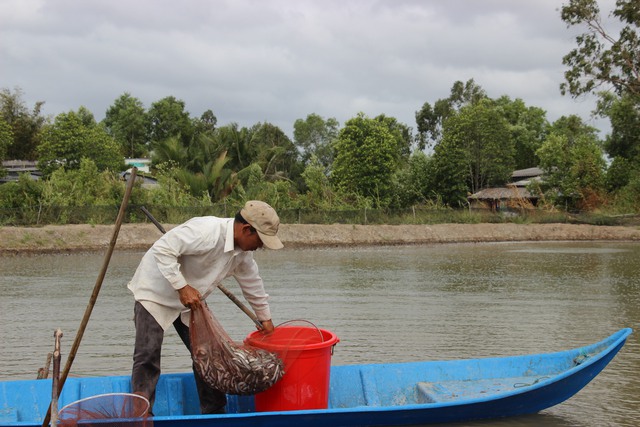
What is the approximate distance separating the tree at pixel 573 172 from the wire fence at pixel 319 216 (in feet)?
8.94

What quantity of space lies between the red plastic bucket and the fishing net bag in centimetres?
16

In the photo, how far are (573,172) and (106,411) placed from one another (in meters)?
34.9

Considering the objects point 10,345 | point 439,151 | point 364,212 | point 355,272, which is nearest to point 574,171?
point 439,151

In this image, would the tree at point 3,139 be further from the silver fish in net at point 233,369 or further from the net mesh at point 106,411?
the net mesh at point 106,411

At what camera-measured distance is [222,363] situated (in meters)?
4.72

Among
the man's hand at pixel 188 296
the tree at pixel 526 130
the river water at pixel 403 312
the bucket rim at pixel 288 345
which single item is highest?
the tree at pixel 526 130

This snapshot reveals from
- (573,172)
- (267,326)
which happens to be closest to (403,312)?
(267,326)

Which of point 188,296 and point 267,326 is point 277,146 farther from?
point 188,296

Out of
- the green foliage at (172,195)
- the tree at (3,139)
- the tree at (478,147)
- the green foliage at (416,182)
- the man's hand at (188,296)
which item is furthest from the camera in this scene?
the tree at (478,147)

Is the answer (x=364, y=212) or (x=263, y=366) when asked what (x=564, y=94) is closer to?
(x=364, y=212)

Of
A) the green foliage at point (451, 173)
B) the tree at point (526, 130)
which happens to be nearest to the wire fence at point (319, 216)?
the green foliage at point (451, 173)

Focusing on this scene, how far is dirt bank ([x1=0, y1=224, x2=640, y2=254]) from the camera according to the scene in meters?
23.0

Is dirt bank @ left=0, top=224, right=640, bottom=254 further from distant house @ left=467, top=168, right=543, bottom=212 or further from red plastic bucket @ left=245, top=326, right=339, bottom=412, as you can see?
red plastic bucket @ left=245, top=326, right=339, bottom=412

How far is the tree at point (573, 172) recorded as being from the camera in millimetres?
35812
